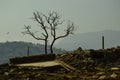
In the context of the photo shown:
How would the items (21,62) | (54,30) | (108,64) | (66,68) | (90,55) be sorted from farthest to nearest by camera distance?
1. (54,30)
2. (21,62)
3. (90,55)
4. (108,64)
5. (66,68)

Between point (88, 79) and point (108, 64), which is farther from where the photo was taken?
point (108, 64)

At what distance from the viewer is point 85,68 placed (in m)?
15.4

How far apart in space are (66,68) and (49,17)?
3664cm

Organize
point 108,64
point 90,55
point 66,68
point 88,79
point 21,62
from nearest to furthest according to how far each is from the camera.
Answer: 1. point 88,79
2. point 66,68
3. point 108,64
4. point 90,55
5. point 21,62

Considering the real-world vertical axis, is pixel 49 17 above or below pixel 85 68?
above

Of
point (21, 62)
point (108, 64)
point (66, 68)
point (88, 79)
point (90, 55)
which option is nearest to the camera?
point (88, 79)

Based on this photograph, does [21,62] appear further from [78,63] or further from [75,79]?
[75,79]

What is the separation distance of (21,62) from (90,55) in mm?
4356

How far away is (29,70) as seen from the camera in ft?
50.9

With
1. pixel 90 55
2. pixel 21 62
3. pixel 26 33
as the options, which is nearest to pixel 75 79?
pixel 90 55

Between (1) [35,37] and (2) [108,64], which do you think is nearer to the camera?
(2) [108,64]

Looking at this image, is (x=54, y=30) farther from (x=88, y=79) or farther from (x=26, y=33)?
(x=88, y=79)

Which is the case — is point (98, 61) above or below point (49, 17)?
below

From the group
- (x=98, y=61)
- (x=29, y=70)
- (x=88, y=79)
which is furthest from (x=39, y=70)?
(x=88, y=79)
